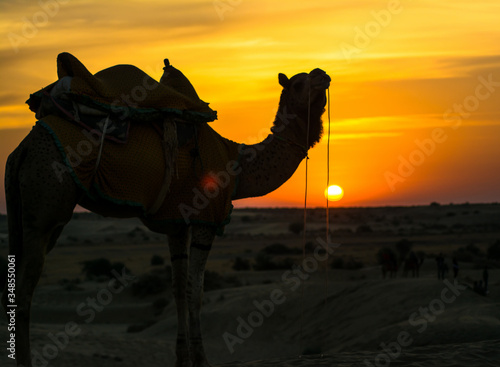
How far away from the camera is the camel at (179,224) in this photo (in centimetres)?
826

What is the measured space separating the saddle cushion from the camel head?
0.84 meters

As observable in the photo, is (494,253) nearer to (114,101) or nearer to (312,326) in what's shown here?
(312,326)

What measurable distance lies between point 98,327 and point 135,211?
66.5 ft

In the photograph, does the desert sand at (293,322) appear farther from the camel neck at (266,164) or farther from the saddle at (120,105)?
the saddle at (120,105)

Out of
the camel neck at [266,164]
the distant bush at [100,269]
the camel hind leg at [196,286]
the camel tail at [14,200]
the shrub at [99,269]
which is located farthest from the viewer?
the shrub at [99,269]

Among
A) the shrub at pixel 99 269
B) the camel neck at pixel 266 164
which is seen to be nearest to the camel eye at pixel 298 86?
the camel neck at pixel 266 164

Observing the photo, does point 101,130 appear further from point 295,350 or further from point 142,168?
point 295,350

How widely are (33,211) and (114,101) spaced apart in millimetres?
1681

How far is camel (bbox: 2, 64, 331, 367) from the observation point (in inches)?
325

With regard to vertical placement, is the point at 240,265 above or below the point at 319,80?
below

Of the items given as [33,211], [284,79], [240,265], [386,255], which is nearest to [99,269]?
[240,265]

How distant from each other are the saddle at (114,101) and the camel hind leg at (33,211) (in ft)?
2.02

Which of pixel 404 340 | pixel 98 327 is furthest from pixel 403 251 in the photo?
pixel 404 340

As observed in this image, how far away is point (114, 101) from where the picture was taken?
9211 mm
